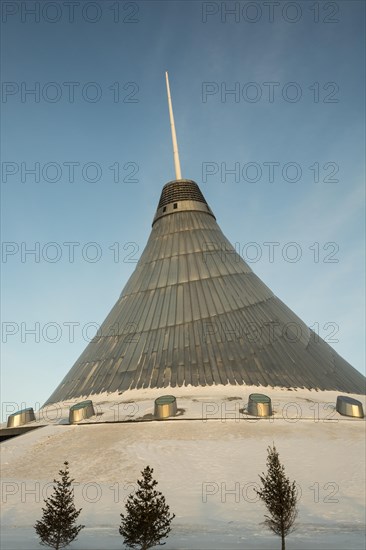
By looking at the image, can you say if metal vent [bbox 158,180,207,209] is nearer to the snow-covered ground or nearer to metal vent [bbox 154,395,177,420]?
the snow-covered ground

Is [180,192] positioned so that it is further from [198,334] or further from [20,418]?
[20,418]

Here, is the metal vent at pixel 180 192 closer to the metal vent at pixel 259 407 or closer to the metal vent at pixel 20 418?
the metal vent at pixel 20 418

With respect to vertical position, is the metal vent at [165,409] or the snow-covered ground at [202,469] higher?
the metal vent at [165,409]

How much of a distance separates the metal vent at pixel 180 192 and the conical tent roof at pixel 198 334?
3470mm

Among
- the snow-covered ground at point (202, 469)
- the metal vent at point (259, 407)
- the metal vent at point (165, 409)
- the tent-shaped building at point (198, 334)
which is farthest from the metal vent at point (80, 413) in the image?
the metal vent at point (259, 407)

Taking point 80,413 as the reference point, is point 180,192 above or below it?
above

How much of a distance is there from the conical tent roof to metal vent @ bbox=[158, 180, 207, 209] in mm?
3470

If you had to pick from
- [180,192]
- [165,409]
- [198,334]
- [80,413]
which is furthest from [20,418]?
[180,192]

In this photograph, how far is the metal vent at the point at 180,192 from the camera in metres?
46.0

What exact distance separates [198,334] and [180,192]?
1913 cm

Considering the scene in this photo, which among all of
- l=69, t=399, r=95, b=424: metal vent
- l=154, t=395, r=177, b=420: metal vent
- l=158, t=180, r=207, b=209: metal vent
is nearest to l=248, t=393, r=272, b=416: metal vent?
l=154, t=395, r=177, b=420: metal vent

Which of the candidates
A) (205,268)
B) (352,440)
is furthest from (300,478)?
(205,268)

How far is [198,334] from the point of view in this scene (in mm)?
32500

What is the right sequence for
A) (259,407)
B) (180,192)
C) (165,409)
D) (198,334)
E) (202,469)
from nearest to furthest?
(202,469)
(165,409)
(259,407)
(198,334)
(180,192)
